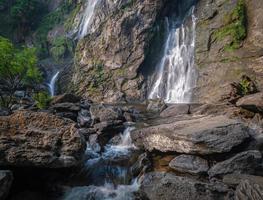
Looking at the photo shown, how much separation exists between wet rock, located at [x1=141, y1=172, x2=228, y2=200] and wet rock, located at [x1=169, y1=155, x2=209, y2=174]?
1.66 meters

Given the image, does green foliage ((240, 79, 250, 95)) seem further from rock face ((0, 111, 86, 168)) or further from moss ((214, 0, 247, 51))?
rock face ((0, 111, 86, 168))

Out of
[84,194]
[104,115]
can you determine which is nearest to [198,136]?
[84,194]

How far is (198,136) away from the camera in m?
12.1

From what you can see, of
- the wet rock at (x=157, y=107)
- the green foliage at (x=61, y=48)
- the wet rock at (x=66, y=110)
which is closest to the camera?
the wet rock at (x=66, y=110)

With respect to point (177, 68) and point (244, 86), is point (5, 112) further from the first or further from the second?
point (177, 68)

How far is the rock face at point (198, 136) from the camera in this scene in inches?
465

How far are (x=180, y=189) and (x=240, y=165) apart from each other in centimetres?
271

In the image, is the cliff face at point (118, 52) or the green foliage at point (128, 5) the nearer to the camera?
the cliff face at point (118, 52)

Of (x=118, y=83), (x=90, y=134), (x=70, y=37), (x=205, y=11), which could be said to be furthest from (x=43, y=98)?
(x=70, y=37)

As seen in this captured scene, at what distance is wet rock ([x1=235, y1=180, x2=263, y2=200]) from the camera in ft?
27.1

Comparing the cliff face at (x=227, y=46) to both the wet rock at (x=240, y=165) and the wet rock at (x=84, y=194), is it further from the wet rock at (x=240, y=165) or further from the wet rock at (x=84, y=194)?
the wet rock at (x=84, y=194)

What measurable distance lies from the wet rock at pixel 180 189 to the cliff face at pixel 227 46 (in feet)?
49.8

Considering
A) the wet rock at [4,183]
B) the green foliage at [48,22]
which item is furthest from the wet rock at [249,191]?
the green foliage at [48,22]

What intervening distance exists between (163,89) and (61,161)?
71.3 ft
